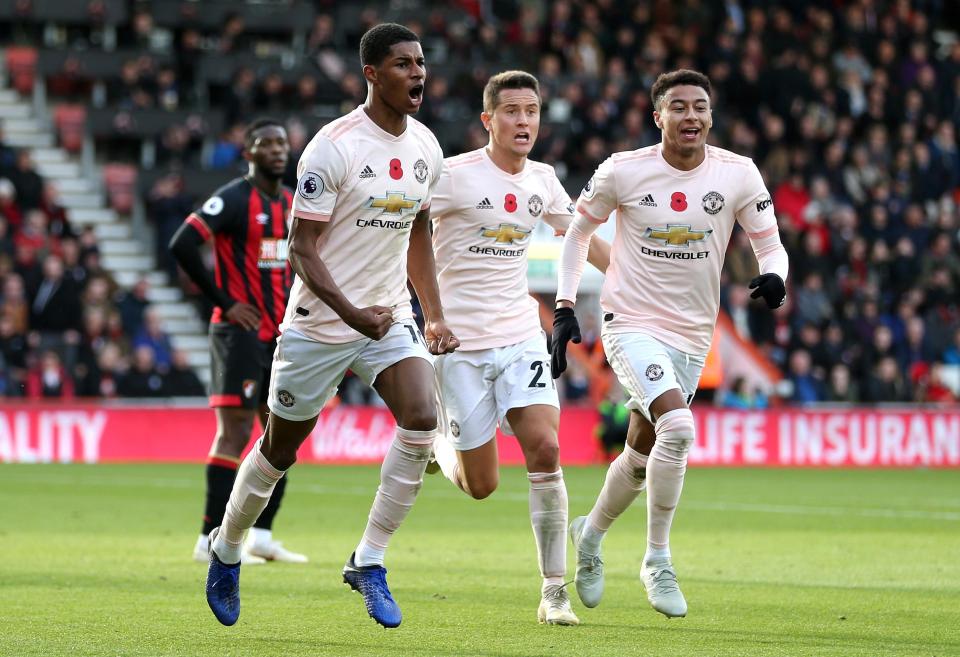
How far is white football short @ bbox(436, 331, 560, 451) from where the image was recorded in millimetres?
8188

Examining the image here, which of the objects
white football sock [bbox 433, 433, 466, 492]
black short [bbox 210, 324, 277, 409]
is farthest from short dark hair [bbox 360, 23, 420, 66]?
black short [bbox 210, 324, 277, 409]

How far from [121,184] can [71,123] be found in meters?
1.40

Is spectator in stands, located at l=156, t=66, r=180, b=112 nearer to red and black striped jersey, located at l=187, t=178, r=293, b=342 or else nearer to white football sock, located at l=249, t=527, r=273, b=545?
red and black striped jersey, located at l=187, t=178, r=293, b=342

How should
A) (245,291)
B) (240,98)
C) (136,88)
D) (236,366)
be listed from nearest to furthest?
(236,366) < (245,291) < (136,88) < (240,98)

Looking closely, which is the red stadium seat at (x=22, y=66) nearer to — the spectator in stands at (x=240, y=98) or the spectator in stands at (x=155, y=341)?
the spectator in stands at (x=240, y=98)

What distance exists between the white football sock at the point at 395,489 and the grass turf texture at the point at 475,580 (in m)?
0.34

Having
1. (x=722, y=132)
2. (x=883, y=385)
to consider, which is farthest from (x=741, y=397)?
(x=722, y=132)

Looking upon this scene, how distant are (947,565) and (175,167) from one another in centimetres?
1547

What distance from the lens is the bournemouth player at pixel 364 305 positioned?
23.0 ft

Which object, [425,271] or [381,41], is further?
[425,271]

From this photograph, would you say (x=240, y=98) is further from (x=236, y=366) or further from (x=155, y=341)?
(x=236, y=366)

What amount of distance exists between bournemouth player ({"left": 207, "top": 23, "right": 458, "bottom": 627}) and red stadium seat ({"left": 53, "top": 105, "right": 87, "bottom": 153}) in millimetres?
18477

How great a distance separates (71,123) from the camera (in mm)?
25109

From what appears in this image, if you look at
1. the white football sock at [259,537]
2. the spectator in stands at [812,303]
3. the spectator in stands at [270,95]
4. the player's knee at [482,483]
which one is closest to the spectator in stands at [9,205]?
the spectator in stands at [270,95]
